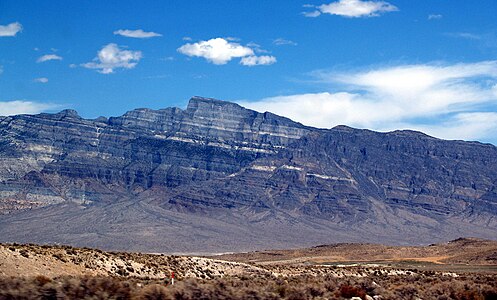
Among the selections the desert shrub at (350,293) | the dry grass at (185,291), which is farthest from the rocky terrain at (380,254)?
the desert shrub at (350,293)

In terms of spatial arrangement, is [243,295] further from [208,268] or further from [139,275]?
[208,268]

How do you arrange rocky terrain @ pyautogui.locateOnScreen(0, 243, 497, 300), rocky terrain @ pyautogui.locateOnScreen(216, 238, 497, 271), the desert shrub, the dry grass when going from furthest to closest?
rocky terrain @ pyautogui.locateOnScreen(216, 238, 497, 271) < the desert shrub < rocky terrain @ pyautogui.locateOnScreen(0, 243, 497, 300) < the dry grass

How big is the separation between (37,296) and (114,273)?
67.3ft

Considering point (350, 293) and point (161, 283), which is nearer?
point (161, 283)

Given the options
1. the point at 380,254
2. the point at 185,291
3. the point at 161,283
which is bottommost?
the point at 380,254

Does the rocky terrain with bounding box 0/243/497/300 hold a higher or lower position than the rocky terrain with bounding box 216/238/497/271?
higher

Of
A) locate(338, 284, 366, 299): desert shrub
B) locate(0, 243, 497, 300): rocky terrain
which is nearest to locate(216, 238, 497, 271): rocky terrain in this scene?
locate(0, 243, 497, 300): rocky terrain

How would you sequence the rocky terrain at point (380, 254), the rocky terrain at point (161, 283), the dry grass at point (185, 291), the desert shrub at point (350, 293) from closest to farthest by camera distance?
the dry grass at point (185, 291) < the rocky terrain at point (161, 283) < the desert shrub at point (350, 293) < the rocky terrain at point (380, 254)

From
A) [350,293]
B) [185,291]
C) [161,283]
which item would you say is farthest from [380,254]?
[185,291]

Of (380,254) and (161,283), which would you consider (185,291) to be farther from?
(380,254)

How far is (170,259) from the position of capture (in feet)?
198

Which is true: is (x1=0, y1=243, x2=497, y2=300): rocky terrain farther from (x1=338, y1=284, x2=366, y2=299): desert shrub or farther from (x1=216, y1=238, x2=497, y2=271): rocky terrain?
(x1=216, y1=238, x2=497, y2=271): rocky terrain

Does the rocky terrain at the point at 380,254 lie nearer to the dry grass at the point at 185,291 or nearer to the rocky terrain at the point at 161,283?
the rocky terrain at the point at 161,283

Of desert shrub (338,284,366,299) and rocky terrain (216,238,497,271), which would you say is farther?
rocky terrain (216,238,497,271)
